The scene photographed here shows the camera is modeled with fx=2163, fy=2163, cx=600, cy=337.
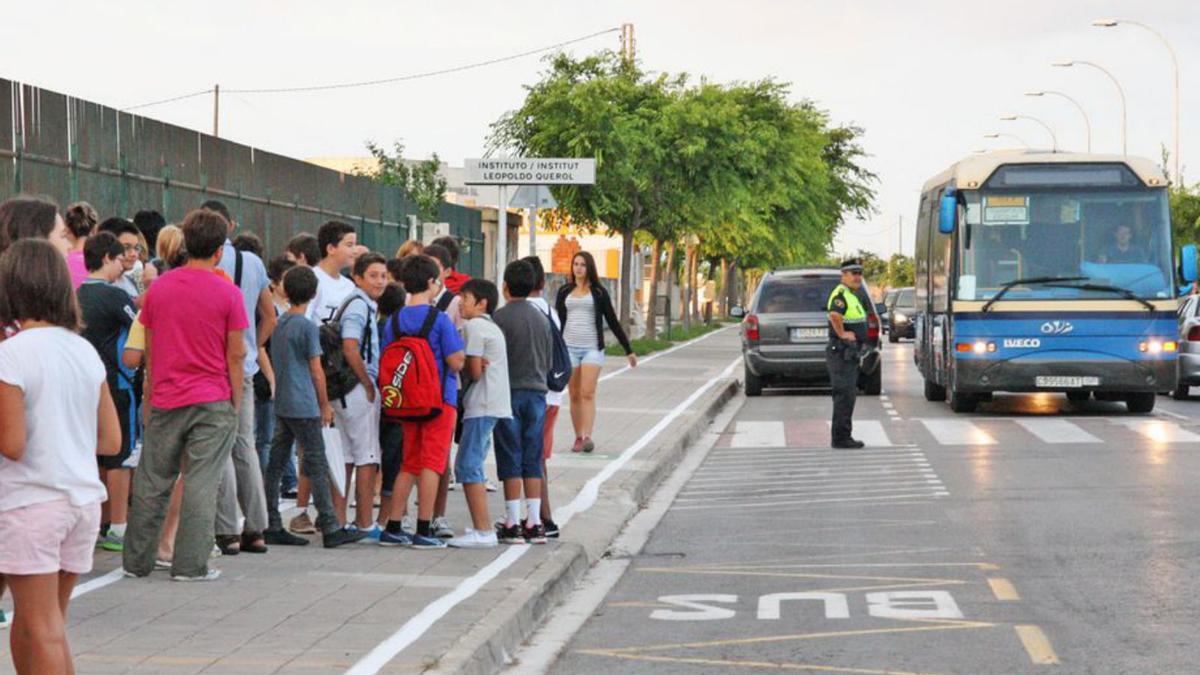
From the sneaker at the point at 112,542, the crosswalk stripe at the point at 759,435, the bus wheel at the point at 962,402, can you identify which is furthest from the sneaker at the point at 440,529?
the bus wheel at the point at 962,402

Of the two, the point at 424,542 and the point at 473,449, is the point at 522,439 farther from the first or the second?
the point at 424,542

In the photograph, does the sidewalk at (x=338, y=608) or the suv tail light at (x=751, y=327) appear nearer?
the sidewalk at (x=338, y=608)

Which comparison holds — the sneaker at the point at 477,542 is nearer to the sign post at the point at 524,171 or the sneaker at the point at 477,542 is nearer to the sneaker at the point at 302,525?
the sneaker at the point at 302,525

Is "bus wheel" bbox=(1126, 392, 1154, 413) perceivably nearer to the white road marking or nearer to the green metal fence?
the white road marking

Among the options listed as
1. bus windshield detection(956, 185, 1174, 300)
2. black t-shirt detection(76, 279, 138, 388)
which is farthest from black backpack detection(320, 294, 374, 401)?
bus windshield detection(956, 185, 1174, 300)

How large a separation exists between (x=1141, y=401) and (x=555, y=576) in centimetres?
1653

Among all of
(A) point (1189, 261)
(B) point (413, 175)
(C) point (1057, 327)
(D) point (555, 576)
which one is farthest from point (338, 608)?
(B) point (413, 175)

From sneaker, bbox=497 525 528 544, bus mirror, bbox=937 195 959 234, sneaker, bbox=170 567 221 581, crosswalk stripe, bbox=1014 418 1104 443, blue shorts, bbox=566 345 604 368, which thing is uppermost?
bus mirror, bbox=937 195 959 234

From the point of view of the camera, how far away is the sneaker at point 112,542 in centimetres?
1114

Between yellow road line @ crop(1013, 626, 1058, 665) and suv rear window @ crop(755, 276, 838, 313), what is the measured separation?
21.3 meters

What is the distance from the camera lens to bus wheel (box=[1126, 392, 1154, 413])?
2567 centimetres

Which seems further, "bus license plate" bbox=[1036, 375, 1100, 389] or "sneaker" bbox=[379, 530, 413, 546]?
"bus license plate" bbox=[1036, 375, 1100, 389]

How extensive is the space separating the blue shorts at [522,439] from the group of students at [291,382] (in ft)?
0.04

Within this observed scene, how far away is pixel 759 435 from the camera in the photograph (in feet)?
75.2
